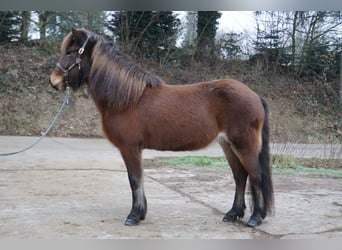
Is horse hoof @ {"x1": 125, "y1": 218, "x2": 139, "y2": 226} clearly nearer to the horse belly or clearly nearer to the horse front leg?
the horse front leg

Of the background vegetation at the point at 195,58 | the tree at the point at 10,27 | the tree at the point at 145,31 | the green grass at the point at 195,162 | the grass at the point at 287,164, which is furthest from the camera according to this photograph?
the tree at the point at 10,27

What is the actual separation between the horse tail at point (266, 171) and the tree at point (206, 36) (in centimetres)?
1154

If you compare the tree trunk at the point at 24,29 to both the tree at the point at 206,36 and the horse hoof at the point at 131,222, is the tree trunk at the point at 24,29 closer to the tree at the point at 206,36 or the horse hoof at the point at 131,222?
the tree at the point at 206,36

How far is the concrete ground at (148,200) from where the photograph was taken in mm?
3400

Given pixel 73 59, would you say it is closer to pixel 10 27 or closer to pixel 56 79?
pixel 56 79

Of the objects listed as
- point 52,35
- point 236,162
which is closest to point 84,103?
point 52,35

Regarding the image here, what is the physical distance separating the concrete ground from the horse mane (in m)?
1.18

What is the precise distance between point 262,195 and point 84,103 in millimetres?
10834

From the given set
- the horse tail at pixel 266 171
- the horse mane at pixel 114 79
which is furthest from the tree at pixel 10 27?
the horse tail at pixel 266 171

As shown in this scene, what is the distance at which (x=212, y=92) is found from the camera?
3754 mm

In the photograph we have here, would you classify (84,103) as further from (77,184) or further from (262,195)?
(262,195)

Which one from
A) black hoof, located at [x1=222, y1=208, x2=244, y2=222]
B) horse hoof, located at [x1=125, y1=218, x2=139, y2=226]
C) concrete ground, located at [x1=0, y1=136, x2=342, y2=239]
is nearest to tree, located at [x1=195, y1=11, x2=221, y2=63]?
concrete ground, located at [x1=0, y1=136, x2=342, y2=239]

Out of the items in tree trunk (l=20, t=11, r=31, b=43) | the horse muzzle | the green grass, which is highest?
tree trunk (l=20, t=11, r=31, b=43)

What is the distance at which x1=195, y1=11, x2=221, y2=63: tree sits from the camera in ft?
49.7
